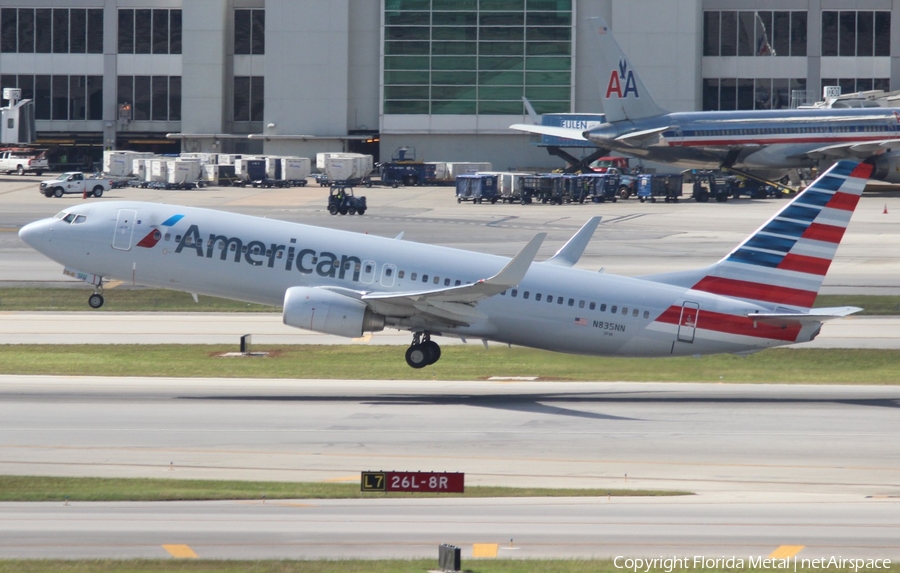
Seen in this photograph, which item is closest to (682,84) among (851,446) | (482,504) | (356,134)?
(356,134)

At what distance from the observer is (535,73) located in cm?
12438

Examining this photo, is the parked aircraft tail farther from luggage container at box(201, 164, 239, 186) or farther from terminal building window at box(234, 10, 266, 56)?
terminal building window at box(234, 10, 266, 56)

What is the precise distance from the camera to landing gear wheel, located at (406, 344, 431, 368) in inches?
1492

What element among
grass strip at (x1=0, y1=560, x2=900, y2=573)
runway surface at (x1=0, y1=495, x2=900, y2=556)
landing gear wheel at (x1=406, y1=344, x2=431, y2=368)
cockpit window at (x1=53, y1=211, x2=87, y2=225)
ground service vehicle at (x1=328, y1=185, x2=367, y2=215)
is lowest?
runway surface at (x1=0, y1=495, x2=900, y2=556)

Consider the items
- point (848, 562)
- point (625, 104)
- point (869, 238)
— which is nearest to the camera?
point (848, 562)

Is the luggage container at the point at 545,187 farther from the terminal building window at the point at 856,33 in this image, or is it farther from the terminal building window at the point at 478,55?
the terminal building window at the point at 856,33

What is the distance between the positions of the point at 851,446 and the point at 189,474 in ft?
55.3

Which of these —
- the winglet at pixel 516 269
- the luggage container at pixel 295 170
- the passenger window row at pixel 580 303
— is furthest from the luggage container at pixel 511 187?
the winglet at pixel 516 269

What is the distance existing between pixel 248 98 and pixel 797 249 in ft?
342

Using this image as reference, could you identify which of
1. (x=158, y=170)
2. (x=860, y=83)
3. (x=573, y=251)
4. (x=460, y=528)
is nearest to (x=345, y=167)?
(x=158, y=170)

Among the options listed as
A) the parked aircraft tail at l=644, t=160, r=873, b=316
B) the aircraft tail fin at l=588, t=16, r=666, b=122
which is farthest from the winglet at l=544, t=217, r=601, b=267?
the aircraft tail fin at l=588, t=16, r=666, b=122

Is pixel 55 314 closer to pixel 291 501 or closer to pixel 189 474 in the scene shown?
pixel 189 474

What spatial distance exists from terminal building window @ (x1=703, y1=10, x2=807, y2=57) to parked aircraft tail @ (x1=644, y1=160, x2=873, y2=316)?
9416 cm

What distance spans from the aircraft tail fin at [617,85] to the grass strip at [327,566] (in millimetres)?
79585
